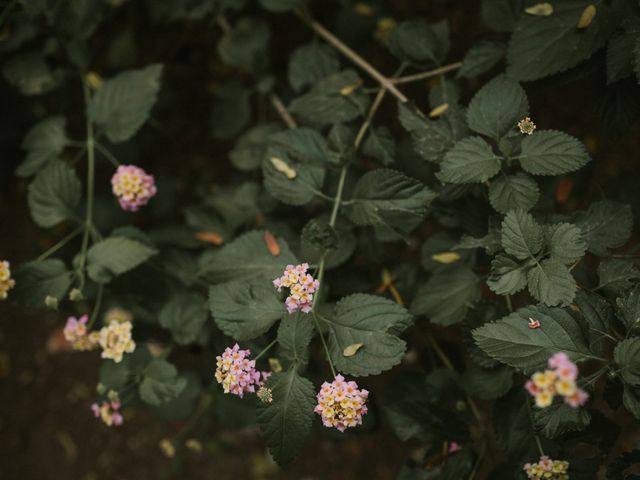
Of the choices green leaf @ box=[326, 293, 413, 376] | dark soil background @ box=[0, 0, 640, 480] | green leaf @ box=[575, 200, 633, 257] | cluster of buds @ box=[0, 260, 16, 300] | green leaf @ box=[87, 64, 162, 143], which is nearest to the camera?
green leaf @ box=[326, 293, 413, 376]

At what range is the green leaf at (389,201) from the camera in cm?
137

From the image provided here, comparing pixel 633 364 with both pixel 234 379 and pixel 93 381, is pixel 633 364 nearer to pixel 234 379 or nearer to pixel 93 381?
pixel 234 379

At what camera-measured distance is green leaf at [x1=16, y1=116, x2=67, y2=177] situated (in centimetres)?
181

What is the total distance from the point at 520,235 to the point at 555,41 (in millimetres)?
554

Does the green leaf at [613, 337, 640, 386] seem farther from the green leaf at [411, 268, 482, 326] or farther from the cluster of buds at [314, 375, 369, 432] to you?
the cluster of buds at [314, 375, 369, 432]

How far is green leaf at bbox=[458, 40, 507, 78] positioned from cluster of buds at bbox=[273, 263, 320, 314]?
29.7 inches

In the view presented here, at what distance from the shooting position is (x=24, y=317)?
2.61 metres

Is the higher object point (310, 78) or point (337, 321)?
point (310, 78)

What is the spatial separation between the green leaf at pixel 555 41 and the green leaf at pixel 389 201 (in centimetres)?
40

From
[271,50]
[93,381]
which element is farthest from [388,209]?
[93,381]

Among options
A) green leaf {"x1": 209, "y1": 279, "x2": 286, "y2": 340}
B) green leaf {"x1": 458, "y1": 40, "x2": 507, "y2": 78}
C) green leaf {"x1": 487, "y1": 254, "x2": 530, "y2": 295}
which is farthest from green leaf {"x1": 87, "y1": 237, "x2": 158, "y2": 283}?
green leaf {"x1": 458, "y1": 40, "x2": 507, "y2": 78}

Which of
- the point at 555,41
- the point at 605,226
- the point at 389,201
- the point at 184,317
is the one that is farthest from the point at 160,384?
the point at 555,41

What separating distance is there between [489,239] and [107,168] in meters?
1.79

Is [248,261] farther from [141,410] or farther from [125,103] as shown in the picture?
[141,410]
